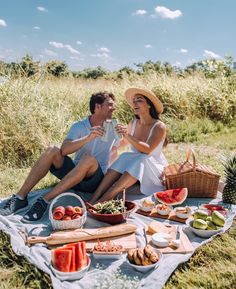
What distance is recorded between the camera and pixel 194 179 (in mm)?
5246

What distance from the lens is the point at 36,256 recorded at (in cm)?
356

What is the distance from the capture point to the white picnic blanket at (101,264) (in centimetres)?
317

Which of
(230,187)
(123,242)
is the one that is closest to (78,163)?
(123,242)

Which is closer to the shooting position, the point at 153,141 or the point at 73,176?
the point at 73,176

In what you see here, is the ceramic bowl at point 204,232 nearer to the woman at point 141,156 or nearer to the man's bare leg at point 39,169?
the woman at point 141,156

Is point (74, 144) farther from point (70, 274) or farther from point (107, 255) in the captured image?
point (70, 274)

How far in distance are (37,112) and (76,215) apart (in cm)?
426

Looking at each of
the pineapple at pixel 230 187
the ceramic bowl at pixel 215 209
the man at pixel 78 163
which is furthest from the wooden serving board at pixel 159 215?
the pineapple at pixel 230 187

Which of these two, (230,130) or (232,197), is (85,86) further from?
(232,197)

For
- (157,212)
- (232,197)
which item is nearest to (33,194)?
(157,212)

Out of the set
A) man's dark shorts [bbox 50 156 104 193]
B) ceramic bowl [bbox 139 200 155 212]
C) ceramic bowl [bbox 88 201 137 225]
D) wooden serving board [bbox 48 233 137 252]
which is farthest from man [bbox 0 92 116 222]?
wooden serving board [bbox 48 233 137 252]

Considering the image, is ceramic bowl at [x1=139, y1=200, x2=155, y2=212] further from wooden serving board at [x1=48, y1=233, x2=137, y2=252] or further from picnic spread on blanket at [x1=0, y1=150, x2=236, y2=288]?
wooden serving board at [x1=48, y1=233, x2=137, y2=252]

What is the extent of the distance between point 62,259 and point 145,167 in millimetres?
2144

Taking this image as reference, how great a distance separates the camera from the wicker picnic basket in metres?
5.21
